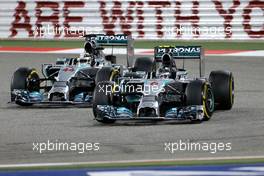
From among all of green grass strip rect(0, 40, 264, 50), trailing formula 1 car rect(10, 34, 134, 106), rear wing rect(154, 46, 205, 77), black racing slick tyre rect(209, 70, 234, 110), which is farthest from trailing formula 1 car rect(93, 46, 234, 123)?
green grass strip rect(0, 40, 264, 50)

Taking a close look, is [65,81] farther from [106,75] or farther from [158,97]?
[158,97]

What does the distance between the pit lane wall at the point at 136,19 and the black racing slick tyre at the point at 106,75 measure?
13.5 meters

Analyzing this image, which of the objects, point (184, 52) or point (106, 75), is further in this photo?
point (106, 75)

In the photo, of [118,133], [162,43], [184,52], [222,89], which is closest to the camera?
Result: [118,133]

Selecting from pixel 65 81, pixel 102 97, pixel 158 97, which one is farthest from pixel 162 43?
pixel 102 97

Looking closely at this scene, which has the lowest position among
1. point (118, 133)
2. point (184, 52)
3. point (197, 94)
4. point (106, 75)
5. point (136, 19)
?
point (118, 133)

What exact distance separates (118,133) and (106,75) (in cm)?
294

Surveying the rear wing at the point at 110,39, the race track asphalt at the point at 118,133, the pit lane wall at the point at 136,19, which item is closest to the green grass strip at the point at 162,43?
the pit lane wall at the point at 136,19

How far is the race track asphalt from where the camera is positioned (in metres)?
10.2

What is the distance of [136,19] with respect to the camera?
29250 mm

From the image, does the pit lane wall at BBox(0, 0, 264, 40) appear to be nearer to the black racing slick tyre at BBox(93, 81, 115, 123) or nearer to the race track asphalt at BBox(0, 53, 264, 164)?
the race track asphalt at BBox(0, 53, 264, 164)

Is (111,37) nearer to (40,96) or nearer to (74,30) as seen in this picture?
(40,96)

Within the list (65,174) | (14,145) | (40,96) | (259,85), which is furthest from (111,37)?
(65,174)

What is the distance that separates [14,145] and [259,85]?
7.81 m
